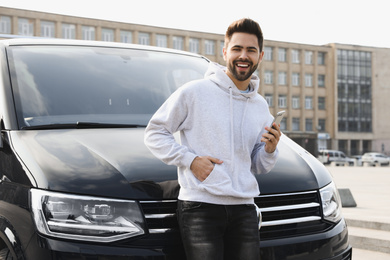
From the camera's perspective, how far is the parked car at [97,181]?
7.59 ft

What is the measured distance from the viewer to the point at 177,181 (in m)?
2.47

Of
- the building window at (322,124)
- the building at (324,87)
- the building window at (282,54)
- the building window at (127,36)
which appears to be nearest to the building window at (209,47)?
the building at (324,87)

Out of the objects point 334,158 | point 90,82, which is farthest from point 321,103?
point 90,82

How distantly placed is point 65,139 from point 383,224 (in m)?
5.47

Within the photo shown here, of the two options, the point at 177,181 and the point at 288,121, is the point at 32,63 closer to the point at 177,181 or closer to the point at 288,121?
the point at 177,181

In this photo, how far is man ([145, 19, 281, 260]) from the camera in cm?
229

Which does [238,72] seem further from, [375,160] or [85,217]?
[375,160]

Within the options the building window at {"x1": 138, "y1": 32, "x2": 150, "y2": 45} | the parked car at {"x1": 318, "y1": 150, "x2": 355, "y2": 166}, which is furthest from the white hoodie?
the building window at {"x1": 138, "y1": 32, "x2": 150, "y2": 45}

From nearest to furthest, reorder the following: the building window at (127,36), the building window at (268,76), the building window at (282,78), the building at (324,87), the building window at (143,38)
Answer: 1. the building window at (127,36)
2. the building window at (143,38)
3. the building at (324,87)
4. the building window at (268,76)
5. the building window at (282,78)

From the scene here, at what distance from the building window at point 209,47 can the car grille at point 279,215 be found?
213ft

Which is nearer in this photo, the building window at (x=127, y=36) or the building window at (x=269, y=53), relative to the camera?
the building window at (x=127, y=36)

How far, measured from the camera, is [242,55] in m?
2.48

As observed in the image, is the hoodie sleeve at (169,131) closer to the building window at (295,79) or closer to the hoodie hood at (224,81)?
the hoodie hood at (224,81)

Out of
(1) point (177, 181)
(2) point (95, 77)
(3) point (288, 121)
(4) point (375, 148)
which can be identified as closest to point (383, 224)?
(2) point (95, 77)
